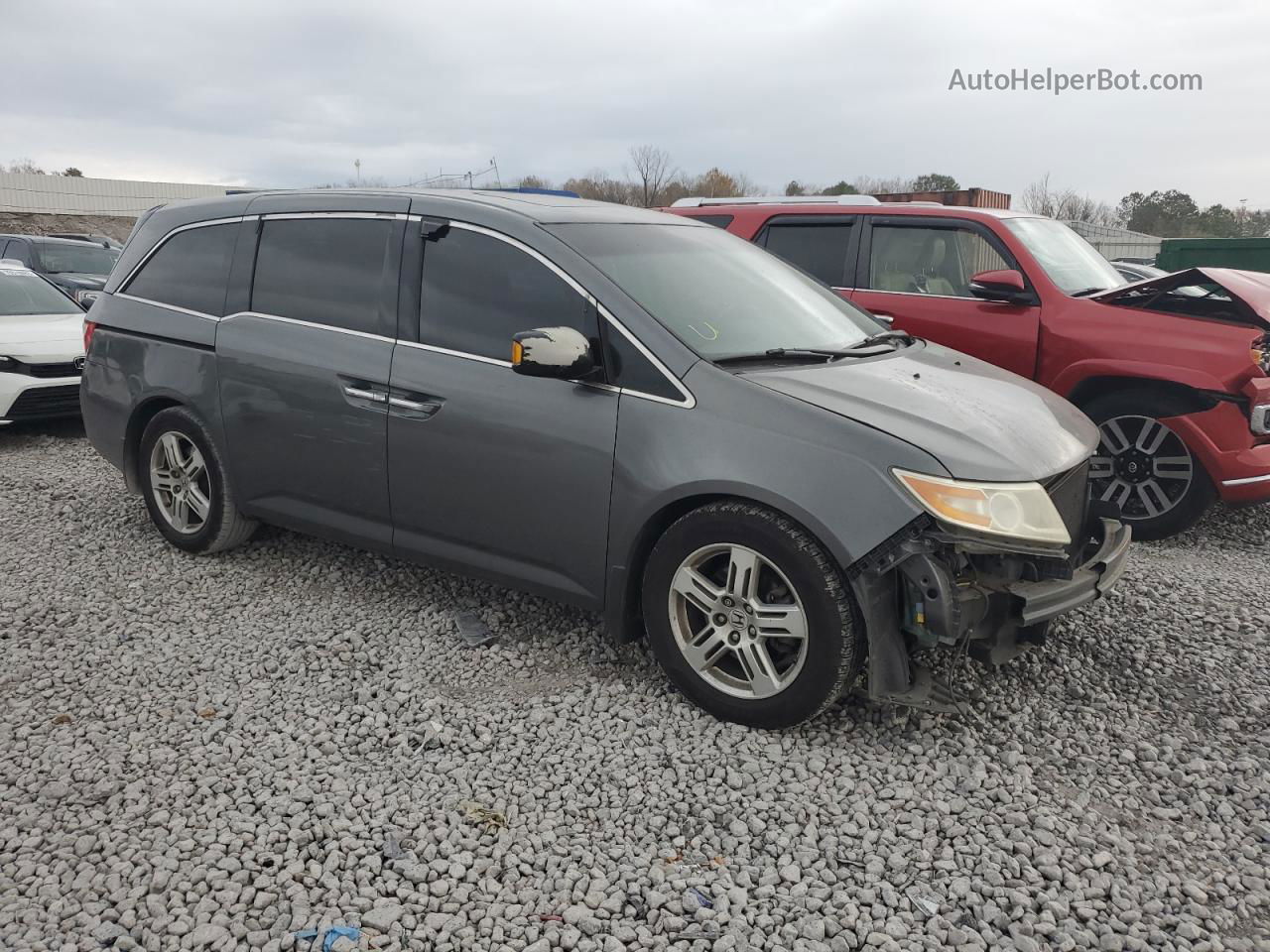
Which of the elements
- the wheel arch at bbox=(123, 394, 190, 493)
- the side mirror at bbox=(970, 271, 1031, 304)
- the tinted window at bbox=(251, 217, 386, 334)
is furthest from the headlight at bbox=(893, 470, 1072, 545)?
the wheel arch at bbox=(123, 394, 190, 493)

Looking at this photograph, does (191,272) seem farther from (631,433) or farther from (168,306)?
(631,433)

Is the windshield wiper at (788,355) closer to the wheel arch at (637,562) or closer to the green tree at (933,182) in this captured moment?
the wheel arch at (637,562)

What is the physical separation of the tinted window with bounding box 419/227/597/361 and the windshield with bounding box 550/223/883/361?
0.19m

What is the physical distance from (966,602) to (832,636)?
0.43 metres

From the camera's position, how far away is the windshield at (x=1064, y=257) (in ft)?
19.8

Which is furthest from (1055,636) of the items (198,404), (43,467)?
(43,467)

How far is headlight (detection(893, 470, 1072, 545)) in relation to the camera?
118 inches

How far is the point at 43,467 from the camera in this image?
707 centimetres

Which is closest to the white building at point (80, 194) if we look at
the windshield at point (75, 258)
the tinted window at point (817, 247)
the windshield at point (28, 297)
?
the windshield at point (75, 258)

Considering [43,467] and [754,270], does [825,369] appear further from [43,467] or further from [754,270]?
[43,467]

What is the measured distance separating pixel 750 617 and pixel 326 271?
2.46 m

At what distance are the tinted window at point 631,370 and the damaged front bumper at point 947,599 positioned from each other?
0.93 m

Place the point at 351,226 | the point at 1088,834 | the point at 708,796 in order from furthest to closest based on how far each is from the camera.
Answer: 1. the point at 351,226
2. the point at 708,796
3. the point at 1088,834

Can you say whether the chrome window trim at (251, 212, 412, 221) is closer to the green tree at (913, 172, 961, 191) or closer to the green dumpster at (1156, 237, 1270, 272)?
the green dumpster at (1156, 237, 1270, 272)
